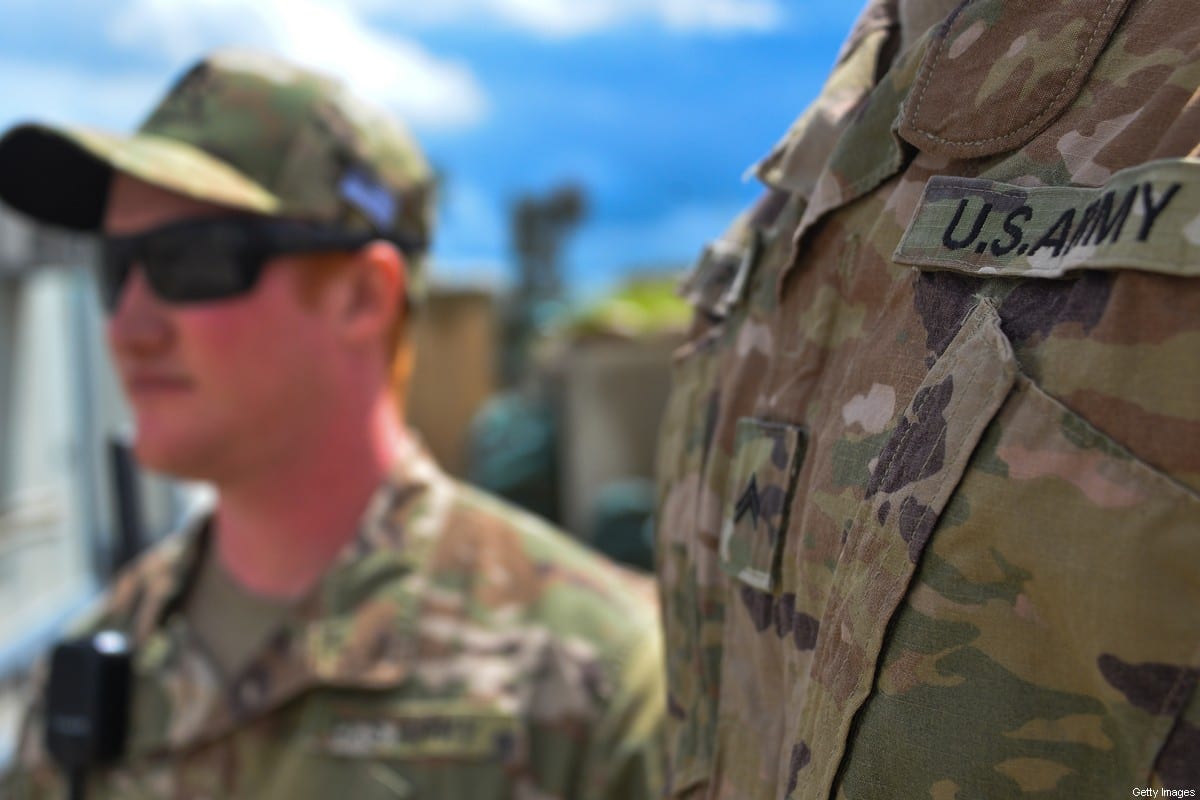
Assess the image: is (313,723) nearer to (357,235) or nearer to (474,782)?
(474,782)

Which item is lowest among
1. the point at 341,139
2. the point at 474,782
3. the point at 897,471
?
the point at 474,782

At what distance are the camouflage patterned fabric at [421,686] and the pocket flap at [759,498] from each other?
83 centimetres

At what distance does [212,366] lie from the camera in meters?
1.82

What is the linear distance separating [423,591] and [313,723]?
27cm

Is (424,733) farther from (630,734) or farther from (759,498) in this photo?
(759,498)

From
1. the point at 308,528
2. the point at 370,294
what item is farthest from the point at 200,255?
the point at 308,528

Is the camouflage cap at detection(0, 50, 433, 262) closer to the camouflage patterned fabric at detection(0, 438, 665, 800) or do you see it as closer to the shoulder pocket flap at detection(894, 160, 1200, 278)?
the camouflage patterned fabric at detection(0, 438, 665, 800)

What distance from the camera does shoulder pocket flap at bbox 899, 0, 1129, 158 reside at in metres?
0.63

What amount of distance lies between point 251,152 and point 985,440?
5.34ft

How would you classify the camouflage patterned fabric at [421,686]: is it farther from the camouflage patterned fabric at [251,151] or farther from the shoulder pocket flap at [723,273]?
the shoulder pocket flap at [723,273]

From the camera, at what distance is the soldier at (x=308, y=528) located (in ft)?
5.66

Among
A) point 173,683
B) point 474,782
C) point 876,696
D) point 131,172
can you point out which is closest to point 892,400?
point 876,696

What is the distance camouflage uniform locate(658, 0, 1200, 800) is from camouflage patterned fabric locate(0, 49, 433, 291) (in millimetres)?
1263

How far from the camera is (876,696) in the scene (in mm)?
619
